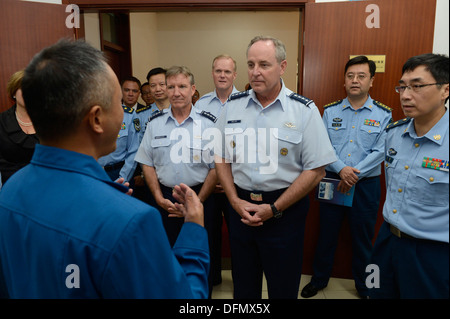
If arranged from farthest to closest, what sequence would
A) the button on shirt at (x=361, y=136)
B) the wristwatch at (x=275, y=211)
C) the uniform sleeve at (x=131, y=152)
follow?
the uniform sleeve at (x=131, y=152)
the button on shirt at (x=361, y=136)
the wristwatch at (x=275, y=211)

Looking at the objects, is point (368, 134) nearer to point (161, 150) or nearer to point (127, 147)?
point (161, 150)

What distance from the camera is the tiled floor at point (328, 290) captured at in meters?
2.39

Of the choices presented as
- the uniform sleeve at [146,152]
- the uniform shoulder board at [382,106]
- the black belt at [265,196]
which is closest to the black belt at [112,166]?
the uniform sleeve at [146,152]

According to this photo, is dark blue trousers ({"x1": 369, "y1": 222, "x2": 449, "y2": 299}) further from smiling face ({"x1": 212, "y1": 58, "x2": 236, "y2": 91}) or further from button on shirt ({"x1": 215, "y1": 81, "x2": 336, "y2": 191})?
smiling face ({"x1": 212, "y1": 58, "x2": 236, "y2": 91})

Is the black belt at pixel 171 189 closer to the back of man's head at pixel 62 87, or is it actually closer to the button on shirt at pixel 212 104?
the button on shirt at pixel 212 104

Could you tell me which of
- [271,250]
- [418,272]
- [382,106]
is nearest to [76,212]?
[418,272]

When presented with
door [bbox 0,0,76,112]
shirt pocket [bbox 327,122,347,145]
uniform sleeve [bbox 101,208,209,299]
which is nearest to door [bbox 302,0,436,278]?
shirt pocket [bbox 327,122,347,145]

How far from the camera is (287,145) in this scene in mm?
1619

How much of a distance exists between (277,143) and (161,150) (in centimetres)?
88

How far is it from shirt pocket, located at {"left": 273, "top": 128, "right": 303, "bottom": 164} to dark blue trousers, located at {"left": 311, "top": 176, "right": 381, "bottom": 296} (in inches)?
37.6

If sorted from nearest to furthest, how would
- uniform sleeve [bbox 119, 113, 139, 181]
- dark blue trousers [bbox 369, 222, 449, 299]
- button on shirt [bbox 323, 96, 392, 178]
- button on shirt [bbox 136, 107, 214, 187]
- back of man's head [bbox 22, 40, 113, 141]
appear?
dark blue trousers [bbox 369, 222, 449, 299] < back of man's head [bbox 22, 40, 113, 141] < button on shirt [bbox 136, 107, 214, 187] < button on shirt [bbox 323, 96, 392, 178] < uniform sleeve [bbox 119, 113, 139, 181]

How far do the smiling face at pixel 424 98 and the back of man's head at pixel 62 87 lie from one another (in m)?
0.72

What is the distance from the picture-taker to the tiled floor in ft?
7.85
